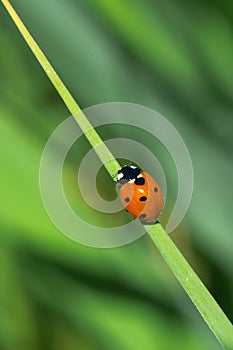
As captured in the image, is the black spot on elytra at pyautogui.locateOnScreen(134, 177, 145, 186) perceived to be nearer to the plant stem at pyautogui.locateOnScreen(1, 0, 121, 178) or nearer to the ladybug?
the ladybug

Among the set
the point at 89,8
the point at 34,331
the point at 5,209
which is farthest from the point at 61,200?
the point at 89,8

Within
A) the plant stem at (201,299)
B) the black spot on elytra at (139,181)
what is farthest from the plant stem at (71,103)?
the black spot on elytra at (139,181)

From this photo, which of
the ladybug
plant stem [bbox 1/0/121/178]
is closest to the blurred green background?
the ladybug

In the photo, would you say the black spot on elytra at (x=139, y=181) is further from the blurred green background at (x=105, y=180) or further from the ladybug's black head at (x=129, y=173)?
the blurred green background at (x=105, y=180)

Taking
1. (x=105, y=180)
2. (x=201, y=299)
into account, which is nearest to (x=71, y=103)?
(x=201, y=299)

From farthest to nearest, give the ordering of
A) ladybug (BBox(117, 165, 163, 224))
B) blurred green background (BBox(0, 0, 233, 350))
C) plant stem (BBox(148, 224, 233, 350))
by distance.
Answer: blurred green background (BBox(0, 0, 233, 350)) → ladybug (BBox(117, 165, 163, 224)) → plant stem (BBox(148, 224, 233, 350))

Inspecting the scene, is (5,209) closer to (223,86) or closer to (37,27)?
(37,27)
